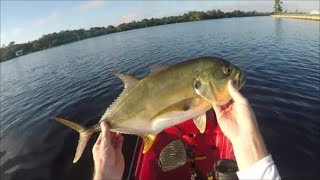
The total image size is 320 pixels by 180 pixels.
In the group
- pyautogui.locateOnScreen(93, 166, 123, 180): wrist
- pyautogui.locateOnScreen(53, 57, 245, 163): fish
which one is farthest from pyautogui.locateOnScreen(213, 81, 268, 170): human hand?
pyautogui.locateOnScreen(93, 166, 123, 180): wrist

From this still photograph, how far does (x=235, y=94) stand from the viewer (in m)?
4.03

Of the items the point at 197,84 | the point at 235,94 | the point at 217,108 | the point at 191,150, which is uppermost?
the point at 197,84

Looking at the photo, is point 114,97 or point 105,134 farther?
point 114,97

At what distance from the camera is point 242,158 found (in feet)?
11.3

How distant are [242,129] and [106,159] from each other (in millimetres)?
1924

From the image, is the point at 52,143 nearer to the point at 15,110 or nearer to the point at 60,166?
the point at 60,166

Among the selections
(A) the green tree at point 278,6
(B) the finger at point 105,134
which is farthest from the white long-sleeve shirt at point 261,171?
(A) the green tree at point 278,6

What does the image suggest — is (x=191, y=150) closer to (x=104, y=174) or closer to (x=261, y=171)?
(x=104, y=174)

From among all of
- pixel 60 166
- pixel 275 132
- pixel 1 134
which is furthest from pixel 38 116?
pixel 275 132

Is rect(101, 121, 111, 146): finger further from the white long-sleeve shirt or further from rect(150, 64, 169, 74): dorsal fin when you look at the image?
the white long-sleeve shirt

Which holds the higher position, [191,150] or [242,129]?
[242,129]

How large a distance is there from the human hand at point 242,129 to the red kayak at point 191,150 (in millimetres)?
5081

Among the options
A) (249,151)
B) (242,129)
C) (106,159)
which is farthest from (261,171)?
(106,159)

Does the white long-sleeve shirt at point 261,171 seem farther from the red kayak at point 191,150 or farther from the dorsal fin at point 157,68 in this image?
the red kayak at point 191,150
